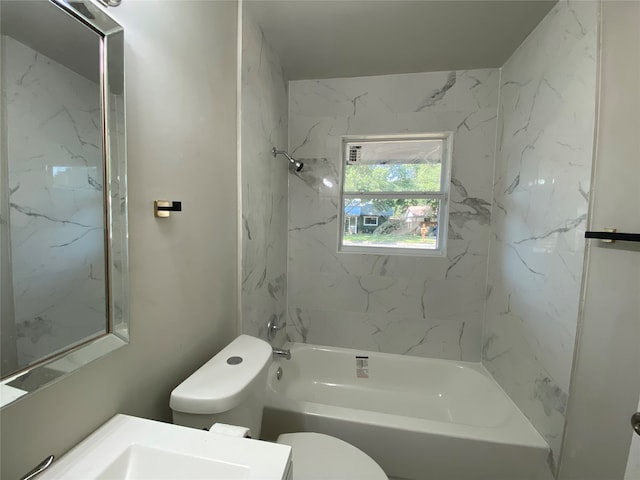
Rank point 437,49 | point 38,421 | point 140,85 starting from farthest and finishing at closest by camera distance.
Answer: point 437,49, point 140,85, point 38,421

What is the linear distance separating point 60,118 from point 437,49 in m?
1.94

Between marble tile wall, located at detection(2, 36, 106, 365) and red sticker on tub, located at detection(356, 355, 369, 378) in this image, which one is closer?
marble tile wall, located at detection(2, 36, 106, 365)

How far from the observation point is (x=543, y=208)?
1362 millimetres

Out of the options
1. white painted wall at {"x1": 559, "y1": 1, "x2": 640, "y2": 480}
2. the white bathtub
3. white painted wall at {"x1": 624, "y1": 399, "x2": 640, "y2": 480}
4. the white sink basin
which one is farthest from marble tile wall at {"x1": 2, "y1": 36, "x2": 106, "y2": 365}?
white painted wall at {"x1": 559, "y1": 1, "x2": 640, "y2": 480}

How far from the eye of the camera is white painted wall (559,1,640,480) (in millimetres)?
841

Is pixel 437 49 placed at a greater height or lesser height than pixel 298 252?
greater

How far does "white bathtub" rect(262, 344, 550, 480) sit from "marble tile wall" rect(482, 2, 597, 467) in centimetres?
11

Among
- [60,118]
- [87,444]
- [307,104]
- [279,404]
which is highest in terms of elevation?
[307,104]

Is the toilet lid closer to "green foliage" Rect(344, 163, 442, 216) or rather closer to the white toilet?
the white toilet

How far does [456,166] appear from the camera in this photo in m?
1.94

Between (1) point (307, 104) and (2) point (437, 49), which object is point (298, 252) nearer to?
(1) point (307, 104)

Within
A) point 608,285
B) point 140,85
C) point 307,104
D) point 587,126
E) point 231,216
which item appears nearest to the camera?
point 140,85

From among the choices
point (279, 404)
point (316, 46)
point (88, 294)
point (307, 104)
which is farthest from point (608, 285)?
point (307, 104)

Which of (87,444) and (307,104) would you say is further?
(307,104)
